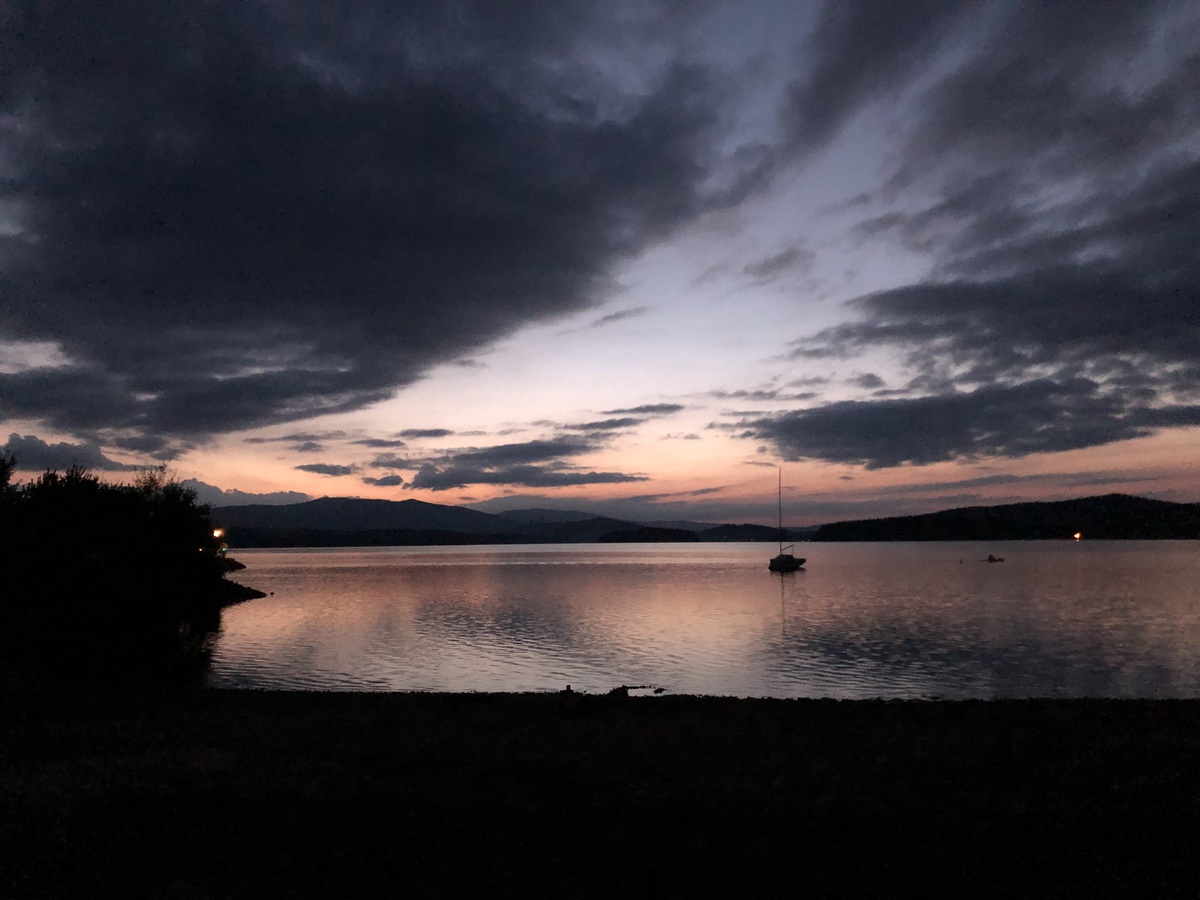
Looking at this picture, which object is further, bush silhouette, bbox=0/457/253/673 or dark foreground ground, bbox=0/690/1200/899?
bush silhouette, bbox=0/457/253/673

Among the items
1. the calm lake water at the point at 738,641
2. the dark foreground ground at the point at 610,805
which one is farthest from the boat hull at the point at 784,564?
the dark foreground ground at the point at 610,805

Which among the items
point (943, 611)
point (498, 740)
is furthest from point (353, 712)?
point (943, 611)

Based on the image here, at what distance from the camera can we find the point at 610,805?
14.0 m

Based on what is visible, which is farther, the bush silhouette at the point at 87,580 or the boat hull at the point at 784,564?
the boat hull at the point at 784,564

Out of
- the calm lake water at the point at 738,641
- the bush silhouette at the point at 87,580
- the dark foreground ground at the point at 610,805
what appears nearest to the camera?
the dark foreground ground at the point at 610,805

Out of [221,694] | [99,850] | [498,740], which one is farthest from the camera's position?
[221,694]

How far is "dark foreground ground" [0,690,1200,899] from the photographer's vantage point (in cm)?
1134

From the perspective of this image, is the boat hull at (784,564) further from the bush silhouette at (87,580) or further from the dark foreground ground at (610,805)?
the dark foreground ground at (610,805)

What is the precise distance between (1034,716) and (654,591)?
77.2 m

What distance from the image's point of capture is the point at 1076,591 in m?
88.2

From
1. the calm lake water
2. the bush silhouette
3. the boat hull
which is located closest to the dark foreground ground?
the bush silhouette

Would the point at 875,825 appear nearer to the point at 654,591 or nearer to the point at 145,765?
the point at 145,765

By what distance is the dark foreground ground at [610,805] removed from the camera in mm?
11344

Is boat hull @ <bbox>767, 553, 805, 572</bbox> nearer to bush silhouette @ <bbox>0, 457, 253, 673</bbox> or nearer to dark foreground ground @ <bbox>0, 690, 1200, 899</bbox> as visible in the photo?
bush silhouette @ <bbox>0, 457, 253, 673</bbox>
